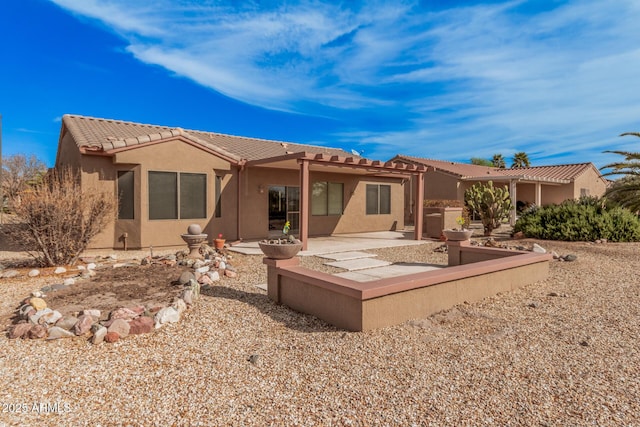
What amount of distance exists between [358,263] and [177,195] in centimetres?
610

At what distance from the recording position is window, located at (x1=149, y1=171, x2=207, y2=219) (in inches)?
412

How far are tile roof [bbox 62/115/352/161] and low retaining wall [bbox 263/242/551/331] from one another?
7032 mm

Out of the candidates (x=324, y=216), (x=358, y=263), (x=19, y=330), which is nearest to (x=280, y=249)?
(x=19, y=330)

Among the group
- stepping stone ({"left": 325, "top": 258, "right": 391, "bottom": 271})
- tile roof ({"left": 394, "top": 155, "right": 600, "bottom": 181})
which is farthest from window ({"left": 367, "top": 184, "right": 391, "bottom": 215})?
stepping stone ({"left": 325, "top": 258, "right": 391, "bottom": 271})

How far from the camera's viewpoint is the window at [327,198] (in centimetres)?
1445

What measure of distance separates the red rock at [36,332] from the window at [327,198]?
35.5ft

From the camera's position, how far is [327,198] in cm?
1477

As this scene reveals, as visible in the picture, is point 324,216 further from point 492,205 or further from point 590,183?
point 590,183

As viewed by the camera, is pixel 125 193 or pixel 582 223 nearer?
pixel 125 193

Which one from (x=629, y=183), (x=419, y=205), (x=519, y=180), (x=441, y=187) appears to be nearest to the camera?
(x=419, y=205)

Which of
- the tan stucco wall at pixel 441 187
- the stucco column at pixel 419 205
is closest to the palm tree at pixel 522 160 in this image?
the tan stucco wall at pixel 441 187

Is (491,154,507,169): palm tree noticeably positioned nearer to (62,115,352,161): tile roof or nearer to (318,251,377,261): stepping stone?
(62,115,352,161): tile roof

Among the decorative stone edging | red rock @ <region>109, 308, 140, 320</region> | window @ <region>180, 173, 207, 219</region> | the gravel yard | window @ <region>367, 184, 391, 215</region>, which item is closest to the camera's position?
the gravel yard

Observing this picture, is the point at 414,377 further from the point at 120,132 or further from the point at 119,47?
the point at 119,47
